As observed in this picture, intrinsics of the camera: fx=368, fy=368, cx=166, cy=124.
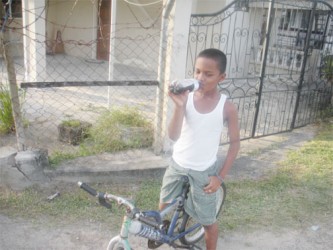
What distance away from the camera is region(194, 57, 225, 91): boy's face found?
199 cm

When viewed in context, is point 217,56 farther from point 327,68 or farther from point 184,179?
point 327,68

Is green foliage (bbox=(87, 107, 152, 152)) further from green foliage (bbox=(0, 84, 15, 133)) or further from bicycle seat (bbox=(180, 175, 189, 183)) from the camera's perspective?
bicycle seat (bbox=(180, 175, 189, 183))

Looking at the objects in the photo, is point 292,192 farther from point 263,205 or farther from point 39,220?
point 39,220

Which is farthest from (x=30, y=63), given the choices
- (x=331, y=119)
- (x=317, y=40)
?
(x=331, y=119)

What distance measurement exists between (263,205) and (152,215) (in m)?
1.60

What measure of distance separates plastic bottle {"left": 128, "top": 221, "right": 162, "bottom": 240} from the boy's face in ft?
2.75

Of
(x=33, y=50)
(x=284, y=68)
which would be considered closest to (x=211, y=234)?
(x=33, y=50)

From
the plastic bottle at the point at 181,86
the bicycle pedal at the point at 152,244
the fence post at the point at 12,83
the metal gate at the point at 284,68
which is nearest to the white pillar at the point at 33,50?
the metal gate at the point at 284,68

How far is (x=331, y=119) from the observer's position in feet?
20.2

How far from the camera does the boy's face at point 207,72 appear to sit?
199cm

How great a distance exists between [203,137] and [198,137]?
29mm

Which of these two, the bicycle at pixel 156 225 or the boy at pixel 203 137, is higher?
the boy at pixel 203 137

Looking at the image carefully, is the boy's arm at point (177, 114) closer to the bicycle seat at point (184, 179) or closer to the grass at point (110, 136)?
the bicycle seat at point (184, 179)

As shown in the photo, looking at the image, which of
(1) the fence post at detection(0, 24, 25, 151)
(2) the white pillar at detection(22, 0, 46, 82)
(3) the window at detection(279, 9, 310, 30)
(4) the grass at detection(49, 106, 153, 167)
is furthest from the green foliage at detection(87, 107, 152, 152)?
(3) the window at detection(279, 9, 310, 30)
